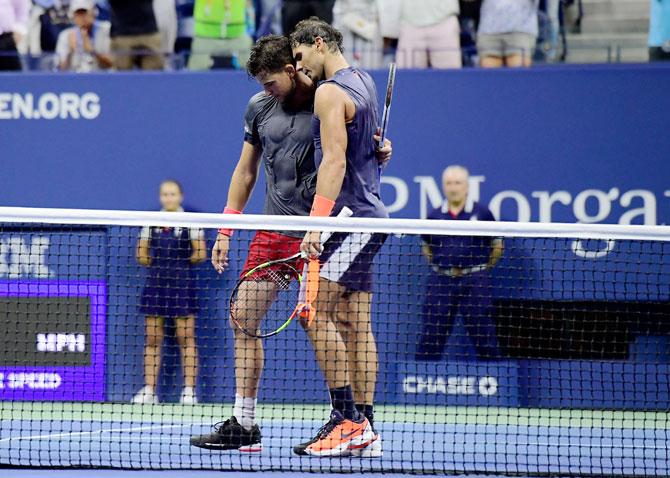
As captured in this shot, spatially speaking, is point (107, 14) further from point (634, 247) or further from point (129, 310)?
point (634, 247)

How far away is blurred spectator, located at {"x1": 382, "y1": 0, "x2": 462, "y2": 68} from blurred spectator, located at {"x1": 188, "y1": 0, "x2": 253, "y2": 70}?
1245 mm

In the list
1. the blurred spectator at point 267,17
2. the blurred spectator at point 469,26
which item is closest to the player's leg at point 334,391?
the blurred spectator at point 469,26

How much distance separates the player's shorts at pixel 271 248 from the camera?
614 cm

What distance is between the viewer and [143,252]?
9.17 metres

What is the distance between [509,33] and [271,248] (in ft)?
12.9

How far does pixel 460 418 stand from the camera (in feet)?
26.1

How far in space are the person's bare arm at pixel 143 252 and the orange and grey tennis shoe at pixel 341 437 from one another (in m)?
3.56

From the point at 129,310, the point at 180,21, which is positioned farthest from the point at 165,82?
the point at 129,310

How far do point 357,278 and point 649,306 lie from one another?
3853 mm

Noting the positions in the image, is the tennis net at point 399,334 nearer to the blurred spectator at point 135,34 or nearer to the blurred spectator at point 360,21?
the blurred spectator at point 135,34

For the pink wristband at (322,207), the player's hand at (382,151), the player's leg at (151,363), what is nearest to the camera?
the pink wristband at (322,207)

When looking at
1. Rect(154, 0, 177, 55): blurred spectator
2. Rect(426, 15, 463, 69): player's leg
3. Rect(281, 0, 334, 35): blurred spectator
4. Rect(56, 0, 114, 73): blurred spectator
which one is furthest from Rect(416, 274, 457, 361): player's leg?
Rect(56, 0, 114, 73): blurred spectator

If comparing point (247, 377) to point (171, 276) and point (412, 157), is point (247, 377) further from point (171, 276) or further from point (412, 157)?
Result: point (412, 157)

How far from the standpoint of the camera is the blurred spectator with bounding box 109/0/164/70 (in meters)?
9.75
